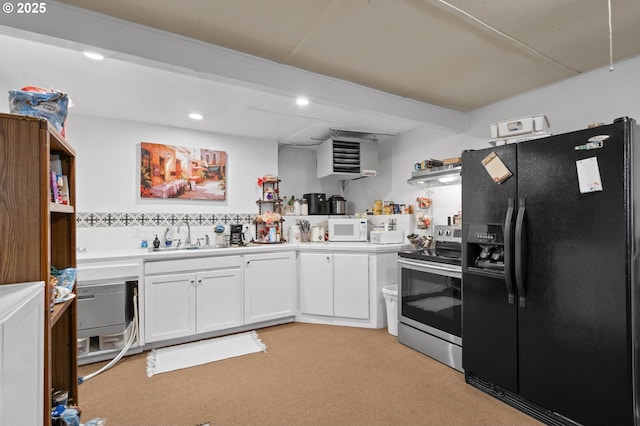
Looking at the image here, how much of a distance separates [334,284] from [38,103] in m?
2.92

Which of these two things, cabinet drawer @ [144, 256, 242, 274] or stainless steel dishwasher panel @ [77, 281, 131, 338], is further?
cabinet drawer @ [144, 256, 242, 274]

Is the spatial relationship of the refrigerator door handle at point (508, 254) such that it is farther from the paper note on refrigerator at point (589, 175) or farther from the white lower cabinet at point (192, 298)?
the white lower cabinet at point (192, 298)

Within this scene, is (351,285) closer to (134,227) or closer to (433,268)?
(433,268)

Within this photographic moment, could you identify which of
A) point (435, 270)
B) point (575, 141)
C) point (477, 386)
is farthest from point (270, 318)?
point (575, 141)

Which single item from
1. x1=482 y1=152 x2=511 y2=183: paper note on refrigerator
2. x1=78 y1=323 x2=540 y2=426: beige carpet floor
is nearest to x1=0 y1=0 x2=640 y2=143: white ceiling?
x1=482 y1=152 x2=511 y2=183: paper note on refrigerator

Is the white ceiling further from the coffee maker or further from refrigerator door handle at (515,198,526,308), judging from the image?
the coffee maker

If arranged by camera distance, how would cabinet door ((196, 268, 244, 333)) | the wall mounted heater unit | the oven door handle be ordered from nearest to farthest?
the oven door handle
cabinet door ((196, 268, 244, 333))
the wall mounted heater unit

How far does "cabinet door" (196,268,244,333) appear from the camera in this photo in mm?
3117

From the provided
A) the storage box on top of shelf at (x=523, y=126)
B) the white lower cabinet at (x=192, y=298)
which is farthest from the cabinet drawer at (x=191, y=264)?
the storage box on top of shelf at (x=523, y=126)

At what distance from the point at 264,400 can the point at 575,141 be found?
2.54m

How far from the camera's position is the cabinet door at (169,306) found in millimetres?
2893

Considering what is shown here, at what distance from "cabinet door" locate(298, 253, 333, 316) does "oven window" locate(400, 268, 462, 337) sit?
88 centimetres

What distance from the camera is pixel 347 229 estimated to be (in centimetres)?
393

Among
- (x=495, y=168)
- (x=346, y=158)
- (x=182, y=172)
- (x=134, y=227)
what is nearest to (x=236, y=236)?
(x=182, y=172)
